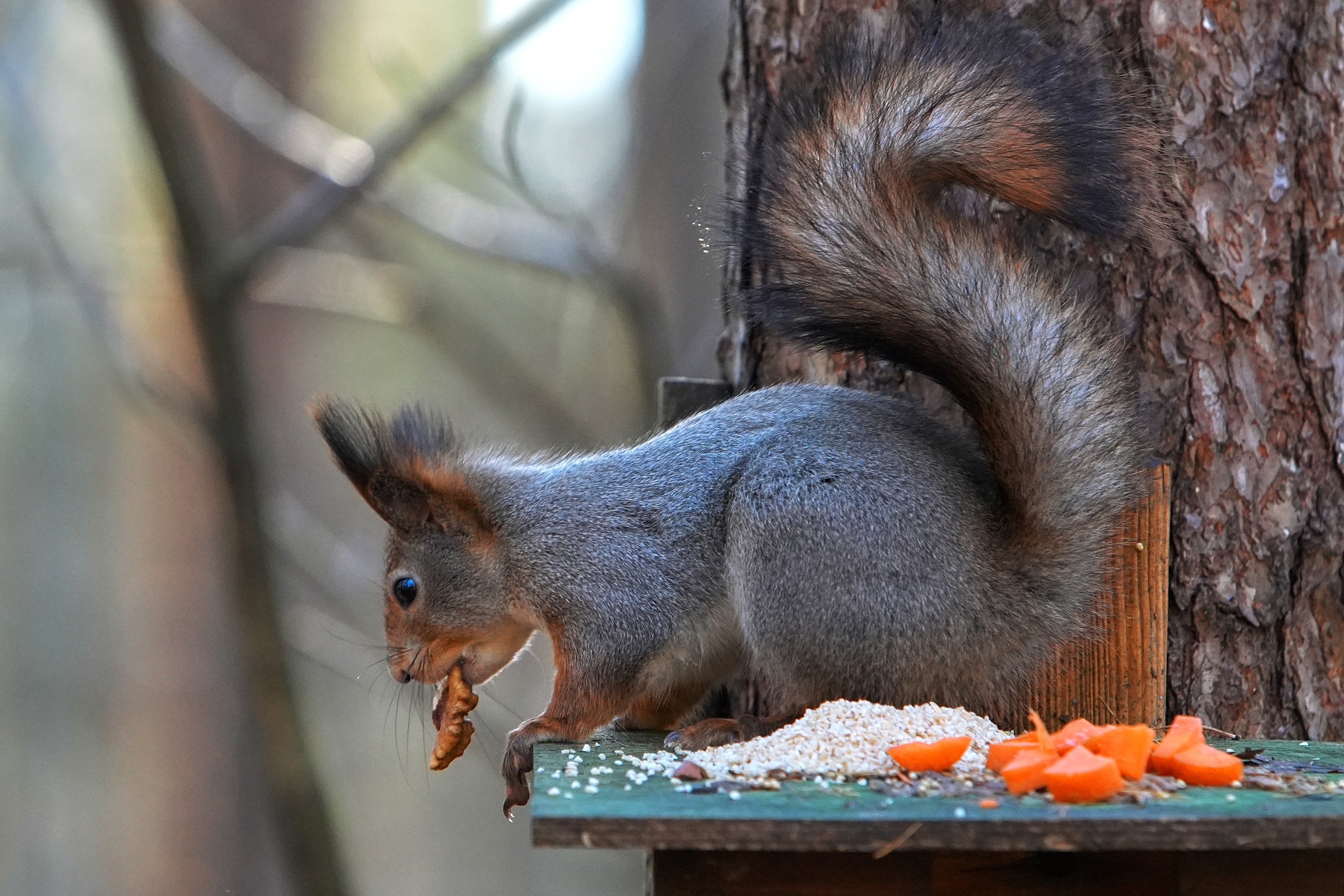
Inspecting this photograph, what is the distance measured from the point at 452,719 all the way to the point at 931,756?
78 centimetres

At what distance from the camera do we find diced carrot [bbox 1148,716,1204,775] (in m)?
1.09

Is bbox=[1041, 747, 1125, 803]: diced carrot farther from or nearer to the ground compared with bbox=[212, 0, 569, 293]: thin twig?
nearer to the ground

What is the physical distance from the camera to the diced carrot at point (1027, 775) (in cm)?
100

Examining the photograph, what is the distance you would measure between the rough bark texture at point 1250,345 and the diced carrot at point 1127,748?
544 mm

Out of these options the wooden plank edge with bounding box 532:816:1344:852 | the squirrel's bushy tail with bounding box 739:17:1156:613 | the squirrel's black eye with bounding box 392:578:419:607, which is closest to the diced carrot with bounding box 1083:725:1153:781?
the wooden plank edge with bounding box 532:816:1344:852

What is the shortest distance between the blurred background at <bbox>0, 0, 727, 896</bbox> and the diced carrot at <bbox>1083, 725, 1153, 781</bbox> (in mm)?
772

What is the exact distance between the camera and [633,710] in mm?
1719

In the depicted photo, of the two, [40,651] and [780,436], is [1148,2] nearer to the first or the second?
[780,436]

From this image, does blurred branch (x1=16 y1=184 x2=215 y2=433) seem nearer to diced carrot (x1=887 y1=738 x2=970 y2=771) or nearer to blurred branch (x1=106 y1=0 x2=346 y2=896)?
blurred branch (x1=106 y1=0 x2=346 y2=896)

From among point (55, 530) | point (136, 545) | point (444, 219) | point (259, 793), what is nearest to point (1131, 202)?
point (444, 219)

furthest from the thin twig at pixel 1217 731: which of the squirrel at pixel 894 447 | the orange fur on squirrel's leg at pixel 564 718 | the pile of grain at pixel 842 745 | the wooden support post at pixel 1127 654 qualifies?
the orange fur on squirrel's leg at pixel 564 718

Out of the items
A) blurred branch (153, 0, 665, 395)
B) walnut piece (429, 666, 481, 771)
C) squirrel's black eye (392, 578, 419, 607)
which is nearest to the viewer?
walnut piece (429, 666, 481, 771)

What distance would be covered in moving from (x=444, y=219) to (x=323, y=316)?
2559 mm

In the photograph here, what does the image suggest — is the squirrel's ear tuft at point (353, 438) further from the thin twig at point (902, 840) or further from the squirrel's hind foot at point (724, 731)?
the thin twig at point (902, 840)
